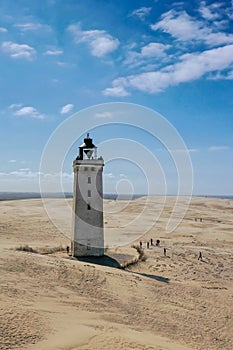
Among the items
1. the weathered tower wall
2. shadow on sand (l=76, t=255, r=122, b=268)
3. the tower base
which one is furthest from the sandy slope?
the weathered tower wall

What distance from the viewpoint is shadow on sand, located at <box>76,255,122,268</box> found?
22391 millimetres

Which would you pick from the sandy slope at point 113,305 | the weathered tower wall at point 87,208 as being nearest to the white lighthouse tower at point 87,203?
the weathered tower wall at point 87,208

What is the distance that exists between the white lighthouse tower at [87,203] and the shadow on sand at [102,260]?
0.37 m

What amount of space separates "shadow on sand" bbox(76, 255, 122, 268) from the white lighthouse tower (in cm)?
37

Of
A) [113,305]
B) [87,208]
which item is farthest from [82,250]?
[113,305]

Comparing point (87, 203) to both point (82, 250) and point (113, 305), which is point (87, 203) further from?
point (113, 305)

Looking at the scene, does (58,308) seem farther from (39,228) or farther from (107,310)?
(39,228)

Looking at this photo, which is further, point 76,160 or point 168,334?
point 76,160

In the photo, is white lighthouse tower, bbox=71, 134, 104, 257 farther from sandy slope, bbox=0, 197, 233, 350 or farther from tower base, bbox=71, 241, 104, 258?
sandy slope, bbox=0, 197, 233, 350

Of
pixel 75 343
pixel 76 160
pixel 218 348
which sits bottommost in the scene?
pixel 218 348

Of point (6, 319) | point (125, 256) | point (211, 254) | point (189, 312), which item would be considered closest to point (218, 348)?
point (189, 312)

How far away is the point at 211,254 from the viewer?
2875 cm

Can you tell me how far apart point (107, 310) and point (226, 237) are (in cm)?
2821

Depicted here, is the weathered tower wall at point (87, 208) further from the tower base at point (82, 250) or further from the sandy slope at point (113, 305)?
the sandy slope at point (113, 305)
